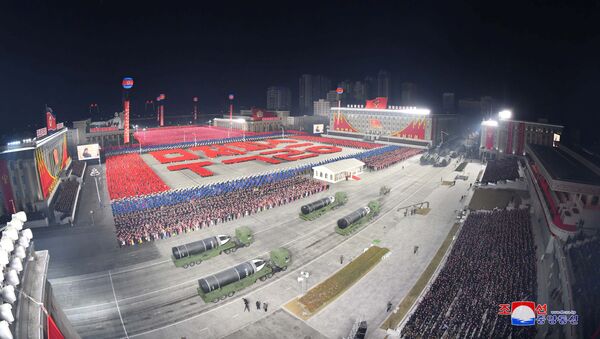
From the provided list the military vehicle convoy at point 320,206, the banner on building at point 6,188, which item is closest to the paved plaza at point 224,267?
the military vehicle convoy at point 320,206

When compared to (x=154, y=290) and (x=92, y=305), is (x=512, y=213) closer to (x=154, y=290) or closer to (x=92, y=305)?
(x=154, y=290)

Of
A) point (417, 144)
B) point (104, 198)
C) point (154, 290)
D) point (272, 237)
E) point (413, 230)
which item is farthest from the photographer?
point (417, 144)

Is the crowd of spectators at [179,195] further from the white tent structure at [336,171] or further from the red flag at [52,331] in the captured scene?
the red flag at [52,331]

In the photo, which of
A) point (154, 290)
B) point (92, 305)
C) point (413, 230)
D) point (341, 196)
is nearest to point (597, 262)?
point (413, 230)

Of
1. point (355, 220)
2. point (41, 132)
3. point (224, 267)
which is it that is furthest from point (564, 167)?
point (41, 132)

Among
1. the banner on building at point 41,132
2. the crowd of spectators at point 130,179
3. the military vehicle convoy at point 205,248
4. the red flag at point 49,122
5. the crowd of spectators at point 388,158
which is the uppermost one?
the red flag at point 49,122

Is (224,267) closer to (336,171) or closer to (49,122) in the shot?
(336,171)

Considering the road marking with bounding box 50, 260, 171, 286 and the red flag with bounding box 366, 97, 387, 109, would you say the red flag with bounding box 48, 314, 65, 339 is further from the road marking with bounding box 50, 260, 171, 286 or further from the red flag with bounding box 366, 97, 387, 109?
the red flag with bounding box 366, 97, 387, 109
